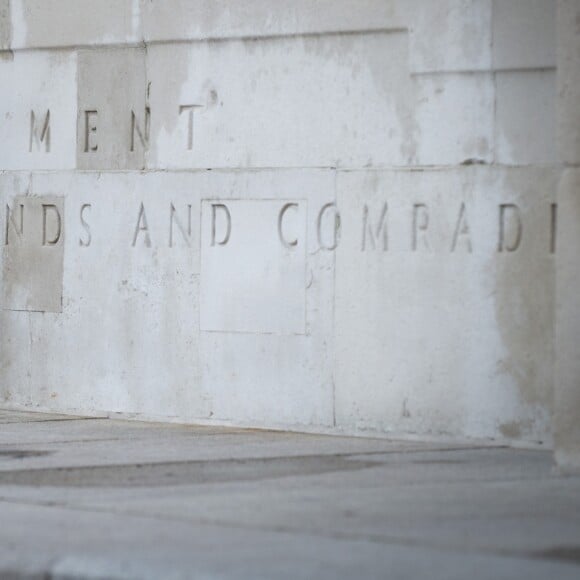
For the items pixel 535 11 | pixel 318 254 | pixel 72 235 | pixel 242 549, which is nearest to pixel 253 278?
pixel 318 254

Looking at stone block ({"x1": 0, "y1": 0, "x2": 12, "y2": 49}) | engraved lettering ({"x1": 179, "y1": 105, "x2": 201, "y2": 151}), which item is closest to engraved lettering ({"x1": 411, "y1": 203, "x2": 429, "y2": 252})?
engraved lettering ({"x1": 179, "y1": 105, "x2": 201, "y2": 151})

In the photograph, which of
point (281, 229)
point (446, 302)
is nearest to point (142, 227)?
→ point (281, 229)

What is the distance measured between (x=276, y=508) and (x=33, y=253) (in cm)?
484

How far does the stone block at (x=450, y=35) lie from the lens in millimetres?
9078

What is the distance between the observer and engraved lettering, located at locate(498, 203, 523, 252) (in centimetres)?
893

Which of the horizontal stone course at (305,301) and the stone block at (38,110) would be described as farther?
the stone block at (38,110)

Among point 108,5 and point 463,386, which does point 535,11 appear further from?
point 108,5

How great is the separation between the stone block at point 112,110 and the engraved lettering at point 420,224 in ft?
6.30

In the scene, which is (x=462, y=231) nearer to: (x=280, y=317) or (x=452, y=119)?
(x=452, y=119)

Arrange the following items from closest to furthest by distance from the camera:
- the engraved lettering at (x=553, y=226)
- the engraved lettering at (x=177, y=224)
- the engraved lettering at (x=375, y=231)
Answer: the engraved lettering at (x=553, y=226) < the engraved lettering at (x=375, y=231) < the engraved lettering at (x=177, y=224)

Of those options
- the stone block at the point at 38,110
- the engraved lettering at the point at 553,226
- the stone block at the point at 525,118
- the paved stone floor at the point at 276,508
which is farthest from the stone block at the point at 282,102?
the paved stone floor at the point at 276,508

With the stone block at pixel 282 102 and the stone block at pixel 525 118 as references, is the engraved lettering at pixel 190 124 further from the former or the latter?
the stone block at pixel 525 118

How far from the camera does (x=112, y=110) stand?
10.5 m

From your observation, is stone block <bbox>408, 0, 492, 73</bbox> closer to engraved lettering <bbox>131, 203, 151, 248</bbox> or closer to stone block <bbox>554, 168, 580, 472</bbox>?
stone block <bbox>554, 168, 580, 472</bbox>
